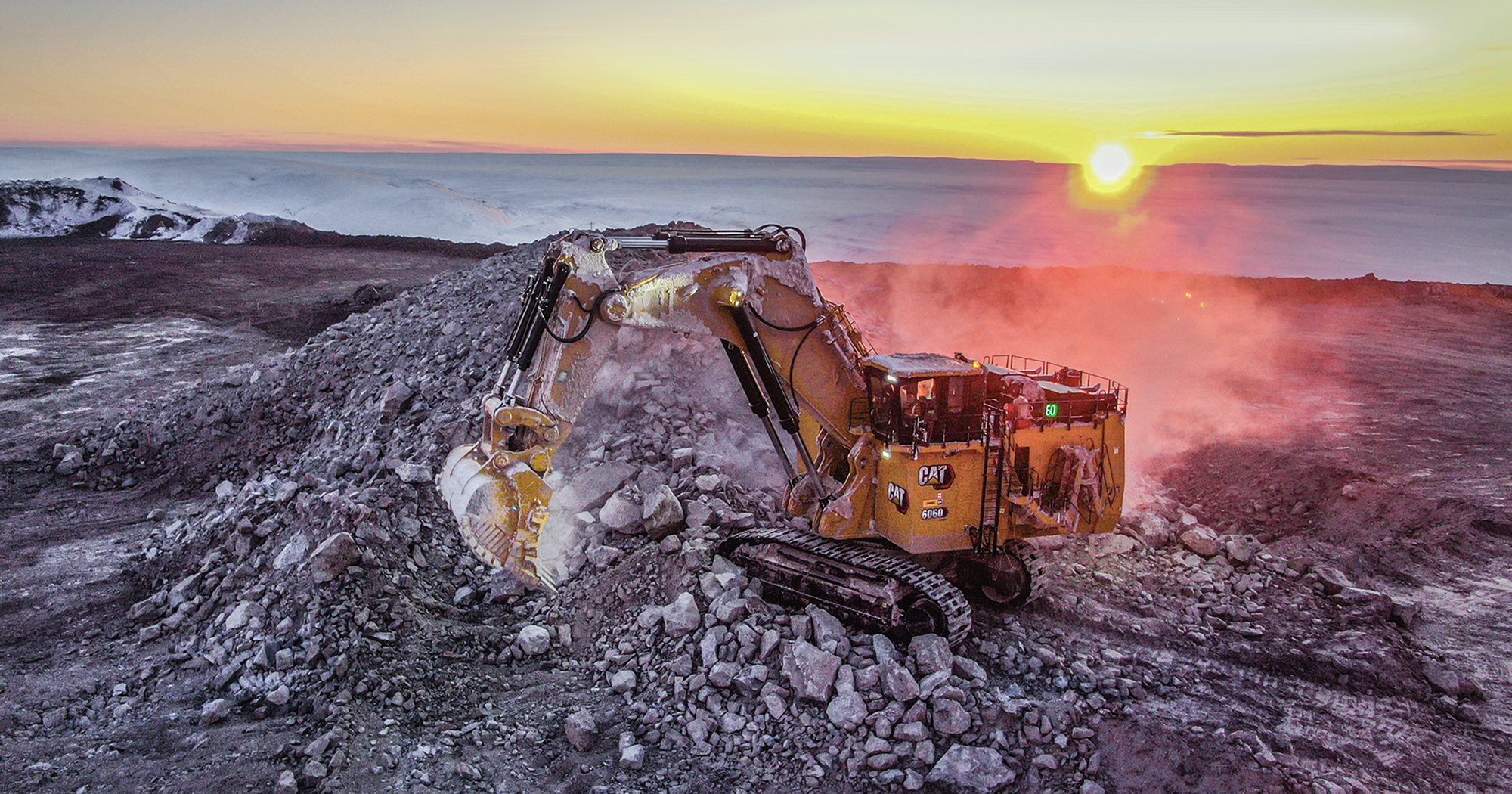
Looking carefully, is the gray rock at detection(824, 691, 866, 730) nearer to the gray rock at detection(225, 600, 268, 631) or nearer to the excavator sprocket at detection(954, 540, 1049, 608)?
the excavator sprocket at detection(954, 540, 1049, 608)

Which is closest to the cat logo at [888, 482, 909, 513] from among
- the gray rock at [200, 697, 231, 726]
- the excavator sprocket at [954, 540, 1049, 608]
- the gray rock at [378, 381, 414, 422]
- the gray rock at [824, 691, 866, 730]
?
the excavator sprocket at [954, 540, 1049, 608]

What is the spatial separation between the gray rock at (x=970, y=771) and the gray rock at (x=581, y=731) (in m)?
2.75

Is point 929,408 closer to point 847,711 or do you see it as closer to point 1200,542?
point 847,711

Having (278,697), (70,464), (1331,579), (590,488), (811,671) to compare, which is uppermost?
(590,488)

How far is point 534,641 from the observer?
9.77 metres

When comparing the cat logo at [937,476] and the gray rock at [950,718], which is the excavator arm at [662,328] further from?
the gray rock at [950,718]

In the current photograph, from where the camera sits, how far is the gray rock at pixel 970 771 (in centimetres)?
771

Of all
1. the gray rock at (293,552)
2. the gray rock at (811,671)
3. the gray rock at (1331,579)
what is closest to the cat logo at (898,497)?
the gray rock at (811,671)

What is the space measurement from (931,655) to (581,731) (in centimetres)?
301

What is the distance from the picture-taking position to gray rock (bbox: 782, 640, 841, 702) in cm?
844

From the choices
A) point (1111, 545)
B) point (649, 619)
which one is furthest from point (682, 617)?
point (1111, 545)

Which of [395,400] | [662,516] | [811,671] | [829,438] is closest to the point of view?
[811,671]

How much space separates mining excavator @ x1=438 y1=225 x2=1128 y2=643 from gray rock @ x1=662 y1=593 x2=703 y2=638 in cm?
85

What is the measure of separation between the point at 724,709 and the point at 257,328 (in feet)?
83.7
